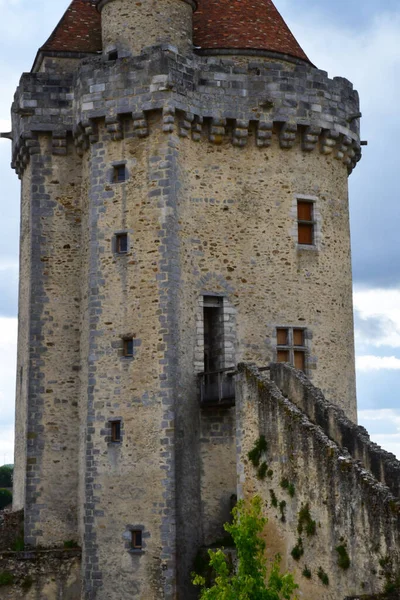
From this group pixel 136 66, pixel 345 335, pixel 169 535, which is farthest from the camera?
pixel 345 335

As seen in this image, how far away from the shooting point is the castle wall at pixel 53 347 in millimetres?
27016

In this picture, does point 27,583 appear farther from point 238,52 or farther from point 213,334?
point 238,52

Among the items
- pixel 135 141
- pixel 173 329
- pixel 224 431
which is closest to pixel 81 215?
pixel 135 141

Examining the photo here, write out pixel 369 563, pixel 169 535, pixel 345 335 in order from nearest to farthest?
pixel 369 563
pixel 169 535
pixel 345 335

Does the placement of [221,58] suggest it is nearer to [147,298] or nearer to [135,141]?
[135,141]

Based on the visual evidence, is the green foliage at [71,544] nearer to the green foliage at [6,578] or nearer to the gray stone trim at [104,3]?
the green foliage at [6,578]

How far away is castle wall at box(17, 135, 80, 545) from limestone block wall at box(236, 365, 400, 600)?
17.7 ft

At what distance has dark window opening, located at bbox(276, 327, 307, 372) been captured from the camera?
27109 mm

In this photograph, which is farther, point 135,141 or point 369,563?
point 135,141

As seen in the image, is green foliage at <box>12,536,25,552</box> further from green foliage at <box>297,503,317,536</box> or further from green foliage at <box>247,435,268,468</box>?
green foliage at <box>297,503,317,536</box>

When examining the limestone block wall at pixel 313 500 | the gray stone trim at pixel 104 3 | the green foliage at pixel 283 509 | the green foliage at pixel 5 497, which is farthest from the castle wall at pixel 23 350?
the green foliage at pixel 5 497

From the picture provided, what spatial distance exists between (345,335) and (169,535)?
23.4 ft

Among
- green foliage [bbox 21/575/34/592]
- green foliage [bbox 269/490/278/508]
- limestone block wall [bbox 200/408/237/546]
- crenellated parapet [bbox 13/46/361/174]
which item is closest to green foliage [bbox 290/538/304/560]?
green foliage [bbox 269/490/278/508]

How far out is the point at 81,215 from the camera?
28.2 metres
